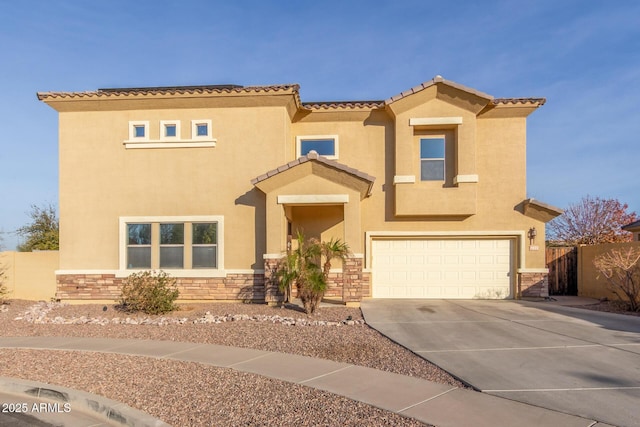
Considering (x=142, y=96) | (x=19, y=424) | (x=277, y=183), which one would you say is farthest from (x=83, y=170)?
(x=19, y=424)

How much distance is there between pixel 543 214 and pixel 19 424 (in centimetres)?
1522

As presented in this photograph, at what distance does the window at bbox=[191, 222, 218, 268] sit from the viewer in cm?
1478

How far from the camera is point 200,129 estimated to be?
1516cm

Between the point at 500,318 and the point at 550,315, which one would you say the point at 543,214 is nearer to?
the point at 550,315

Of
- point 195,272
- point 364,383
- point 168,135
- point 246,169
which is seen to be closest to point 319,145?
point 246,169

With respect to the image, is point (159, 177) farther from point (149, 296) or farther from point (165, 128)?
point (149, 296)

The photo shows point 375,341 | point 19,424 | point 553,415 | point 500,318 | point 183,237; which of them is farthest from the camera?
point 183,237

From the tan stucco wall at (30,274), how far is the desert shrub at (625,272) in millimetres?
17833

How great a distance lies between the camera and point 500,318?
11430mm

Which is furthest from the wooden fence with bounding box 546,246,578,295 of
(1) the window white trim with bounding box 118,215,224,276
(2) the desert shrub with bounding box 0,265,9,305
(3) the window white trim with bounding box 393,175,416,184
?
(2) the desert shrub with bounding box 0,265,9,305

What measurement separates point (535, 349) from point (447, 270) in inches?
297

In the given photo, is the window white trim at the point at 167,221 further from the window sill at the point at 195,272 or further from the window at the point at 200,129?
the window at the point at 200,129

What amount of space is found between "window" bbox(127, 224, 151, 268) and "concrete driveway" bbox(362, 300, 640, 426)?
7.46 m

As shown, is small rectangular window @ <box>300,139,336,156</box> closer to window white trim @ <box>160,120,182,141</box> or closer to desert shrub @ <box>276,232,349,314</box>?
window white trim @ <box>160,120,182,141</box>
